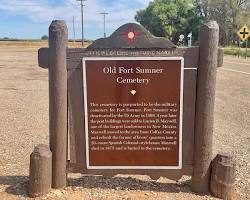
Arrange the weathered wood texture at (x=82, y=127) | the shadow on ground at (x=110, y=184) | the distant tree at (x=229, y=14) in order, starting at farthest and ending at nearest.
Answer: the distant tree at (x=229, y=14) < the shadow on ground at (x=110, y=184) < the weathered wood texture at (x=82, y=127)

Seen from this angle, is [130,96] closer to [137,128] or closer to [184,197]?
[137,128]

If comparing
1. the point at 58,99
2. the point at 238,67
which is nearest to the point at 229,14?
the point at 238,67

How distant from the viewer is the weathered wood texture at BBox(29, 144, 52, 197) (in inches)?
183

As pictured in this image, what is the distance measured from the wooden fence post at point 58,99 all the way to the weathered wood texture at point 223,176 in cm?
160

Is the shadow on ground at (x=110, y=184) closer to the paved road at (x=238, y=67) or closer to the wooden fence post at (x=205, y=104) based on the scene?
the wooden fence post at (x=205, y=104)

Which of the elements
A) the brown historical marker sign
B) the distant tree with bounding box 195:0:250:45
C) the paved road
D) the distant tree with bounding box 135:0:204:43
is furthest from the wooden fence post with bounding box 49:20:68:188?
the distant tree with bounding box 135:0:204:43

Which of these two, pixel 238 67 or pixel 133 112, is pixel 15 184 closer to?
pixel 133 112

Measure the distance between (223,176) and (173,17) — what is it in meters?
104

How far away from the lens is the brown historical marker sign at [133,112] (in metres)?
4.65

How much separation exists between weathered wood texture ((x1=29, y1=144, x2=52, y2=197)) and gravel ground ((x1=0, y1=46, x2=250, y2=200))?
4.0 inches

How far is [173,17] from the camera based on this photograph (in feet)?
347

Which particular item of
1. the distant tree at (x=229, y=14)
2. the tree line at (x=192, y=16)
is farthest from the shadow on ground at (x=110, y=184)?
the distant tree at (x=229, y=14)

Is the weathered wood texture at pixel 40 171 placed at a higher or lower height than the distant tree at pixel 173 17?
lower

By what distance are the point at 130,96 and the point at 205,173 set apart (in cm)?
116
